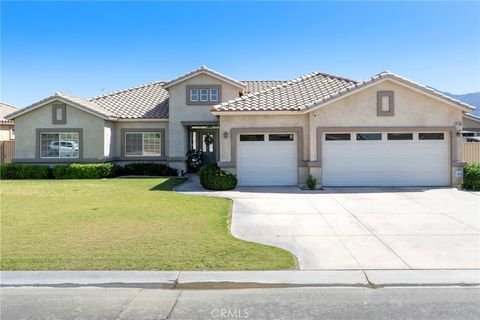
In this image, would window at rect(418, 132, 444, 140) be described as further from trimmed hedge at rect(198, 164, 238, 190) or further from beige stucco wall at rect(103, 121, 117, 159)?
beige stucco wall at rect(103, 121, 117, 159)

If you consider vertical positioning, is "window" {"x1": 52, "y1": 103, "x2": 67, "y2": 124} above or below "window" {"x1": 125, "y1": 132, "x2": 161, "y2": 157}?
above

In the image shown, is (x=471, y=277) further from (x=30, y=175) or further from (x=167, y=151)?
(x=30, y=175)

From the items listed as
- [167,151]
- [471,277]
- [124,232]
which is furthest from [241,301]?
[167,151]

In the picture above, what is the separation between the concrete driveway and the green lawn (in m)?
0.72

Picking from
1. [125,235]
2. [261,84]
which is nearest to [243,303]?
[125,235]

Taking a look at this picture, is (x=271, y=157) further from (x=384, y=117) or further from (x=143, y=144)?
(x=143, y=144)

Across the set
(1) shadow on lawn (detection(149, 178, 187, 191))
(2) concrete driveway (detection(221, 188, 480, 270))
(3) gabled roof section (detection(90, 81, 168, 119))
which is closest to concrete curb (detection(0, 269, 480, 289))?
(2) concrete driveway (detection(221, 188, 480, 270))

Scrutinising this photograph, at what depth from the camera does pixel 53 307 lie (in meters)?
5.20

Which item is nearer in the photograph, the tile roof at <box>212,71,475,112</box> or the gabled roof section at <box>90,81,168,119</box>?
the tile roof at <box>212,71,475,112</box>

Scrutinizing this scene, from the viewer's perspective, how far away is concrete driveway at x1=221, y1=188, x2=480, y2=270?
Answer: 7.12m

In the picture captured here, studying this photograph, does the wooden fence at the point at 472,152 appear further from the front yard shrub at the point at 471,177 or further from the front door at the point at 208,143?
the front door at the point at 208,143

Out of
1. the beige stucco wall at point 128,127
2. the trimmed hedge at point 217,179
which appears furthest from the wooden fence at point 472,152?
the beige stucco wall at point 128,127

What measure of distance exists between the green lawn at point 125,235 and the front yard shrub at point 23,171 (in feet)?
24.0

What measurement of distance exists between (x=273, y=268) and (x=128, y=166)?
1811 centimetres
